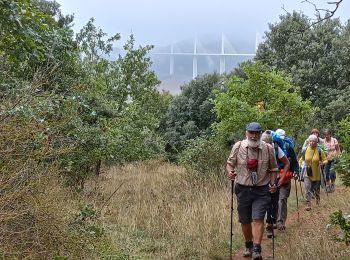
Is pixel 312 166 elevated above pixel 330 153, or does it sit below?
below

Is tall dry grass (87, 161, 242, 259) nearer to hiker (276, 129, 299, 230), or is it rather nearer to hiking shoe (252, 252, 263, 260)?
hiking shoe (252, 252, 263, 260)

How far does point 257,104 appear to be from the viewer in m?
12.3

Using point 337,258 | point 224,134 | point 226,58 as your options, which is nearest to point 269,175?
point 337,258

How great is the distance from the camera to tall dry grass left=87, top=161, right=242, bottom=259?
6.46 meters

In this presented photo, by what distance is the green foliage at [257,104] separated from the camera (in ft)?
38.1

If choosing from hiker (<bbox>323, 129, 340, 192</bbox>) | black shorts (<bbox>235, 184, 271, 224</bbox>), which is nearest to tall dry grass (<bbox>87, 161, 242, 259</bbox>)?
black shorts (<bbox>235, 184, 271, 224</bbox>)

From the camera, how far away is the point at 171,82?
5000cm

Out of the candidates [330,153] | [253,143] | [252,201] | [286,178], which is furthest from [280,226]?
[330,153]

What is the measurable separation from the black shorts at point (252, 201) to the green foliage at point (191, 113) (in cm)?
2013

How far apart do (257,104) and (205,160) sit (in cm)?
195

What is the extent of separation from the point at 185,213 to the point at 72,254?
303 cm

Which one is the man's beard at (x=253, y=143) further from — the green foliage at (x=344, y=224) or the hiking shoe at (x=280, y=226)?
the hiking shoe at (x=280, y=226)

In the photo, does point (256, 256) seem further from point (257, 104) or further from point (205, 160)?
point (257, 104)

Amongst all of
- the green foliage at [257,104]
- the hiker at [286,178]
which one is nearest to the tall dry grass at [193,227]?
the hiker at [286,178]
